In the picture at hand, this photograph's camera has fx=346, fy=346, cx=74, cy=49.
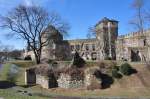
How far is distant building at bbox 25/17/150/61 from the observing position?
77412 mm

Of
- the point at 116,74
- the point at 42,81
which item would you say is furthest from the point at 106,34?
the point at 116,74

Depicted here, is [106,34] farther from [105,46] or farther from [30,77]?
[30,77]

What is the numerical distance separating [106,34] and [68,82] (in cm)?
6327

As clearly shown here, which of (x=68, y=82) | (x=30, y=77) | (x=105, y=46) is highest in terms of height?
(x=105, y=46)

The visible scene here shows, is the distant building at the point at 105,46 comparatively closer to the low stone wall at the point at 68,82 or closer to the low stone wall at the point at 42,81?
the low stone wall at the point at 42,81

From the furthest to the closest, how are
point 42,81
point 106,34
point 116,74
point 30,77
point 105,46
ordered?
point 106,34, point 105,46, point 30,77, point 42,81, point 116,74

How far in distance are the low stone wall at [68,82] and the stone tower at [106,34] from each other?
53.4 m

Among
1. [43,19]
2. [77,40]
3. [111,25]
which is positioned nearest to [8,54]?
[77,40]

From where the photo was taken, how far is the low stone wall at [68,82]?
45.8 meters

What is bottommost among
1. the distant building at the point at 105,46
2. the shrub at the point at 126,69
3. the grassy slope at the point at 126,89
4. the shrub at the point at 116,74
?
the grassy slope at the point at 126,89

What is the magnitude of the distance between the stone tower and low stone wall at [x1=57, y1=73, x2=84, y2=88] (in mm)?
53420

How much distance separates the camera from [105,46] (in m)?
104

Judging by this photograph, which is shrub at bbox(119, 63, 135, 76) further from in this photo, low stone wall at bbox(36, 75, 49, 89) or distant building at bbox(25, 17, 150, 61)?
distant building at bbox(25, 17, 150, 61)

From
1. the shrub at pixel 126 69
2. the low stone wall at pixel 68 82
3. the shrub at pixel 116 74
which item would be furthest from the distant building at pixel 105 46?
the shrub at pixel 116 74
